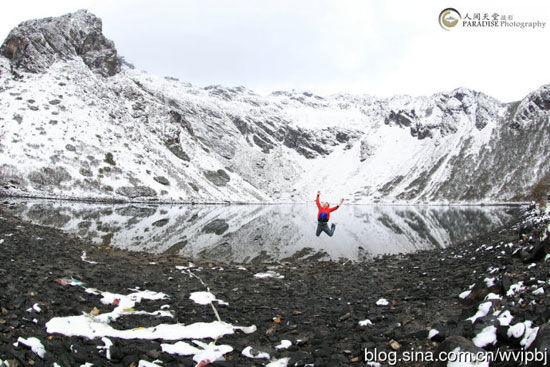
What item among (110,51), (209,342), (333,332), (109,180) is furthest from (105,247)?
(110,51)

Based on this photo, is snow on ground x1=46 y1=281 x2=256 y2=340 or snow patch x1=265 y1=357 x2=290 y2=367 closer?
snow patch x1=265 y1=357 x2=290 y2=367

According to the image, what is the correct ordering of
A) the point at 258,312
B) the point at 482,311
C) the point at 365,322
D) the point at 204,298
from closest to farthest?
the point at 482,311
the point at 365,322
the point at 258,312
the point at 204,298

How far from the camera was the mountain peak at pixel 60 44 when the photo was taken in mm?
103250

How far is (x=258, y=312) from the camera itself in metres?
12.0

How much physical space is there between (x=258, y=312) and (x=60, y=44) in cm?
13535

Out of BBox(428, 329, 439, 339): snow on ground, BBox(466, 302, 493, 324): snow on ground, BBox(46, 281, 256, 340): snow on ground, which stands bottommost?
BBox(46, 281, 256, 340): snow on ground

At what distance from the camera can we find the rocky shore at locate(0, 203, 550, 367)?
7145 millimetres

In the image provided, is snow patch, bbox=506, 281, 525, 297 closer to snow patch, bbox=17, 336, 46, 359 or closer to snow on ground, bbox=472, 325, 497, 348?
snow on ground, bbox=472, 325, 497, 348

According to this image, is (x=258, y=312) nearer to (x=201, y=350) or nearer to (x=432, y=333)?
(x=201, y=350)

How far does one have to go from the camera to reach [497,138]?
172 meters

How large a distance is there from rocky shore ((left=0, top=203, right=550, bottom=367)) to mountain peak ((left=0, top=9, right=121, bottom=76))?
114 meters

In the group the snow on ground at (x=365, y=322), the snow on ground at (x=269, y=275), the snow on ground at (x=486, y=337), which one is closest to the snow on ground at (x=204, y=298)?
the snow on ground at (x=269, y=275)

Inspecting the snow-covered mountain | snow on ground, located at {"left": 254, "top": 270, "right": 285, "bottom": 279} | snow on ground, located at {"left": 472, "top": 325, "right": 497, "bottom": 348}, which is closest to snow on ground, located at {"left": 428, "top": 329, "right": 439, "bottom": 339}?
snow on ground, located at {"left": 472, "top": 325, "right": 497, "bottom": 348}

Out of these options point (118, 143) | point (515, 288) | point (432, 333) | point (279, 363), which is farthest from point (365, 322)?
point (118, 143)
